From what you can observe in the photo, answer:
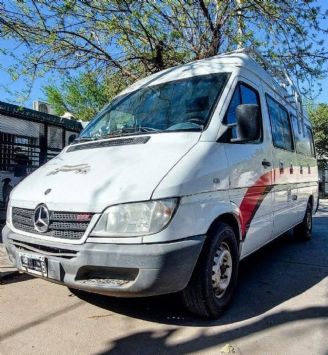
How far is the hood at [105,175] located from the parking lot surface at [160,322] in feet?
3.44

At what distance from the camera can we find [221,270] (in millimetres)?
3783

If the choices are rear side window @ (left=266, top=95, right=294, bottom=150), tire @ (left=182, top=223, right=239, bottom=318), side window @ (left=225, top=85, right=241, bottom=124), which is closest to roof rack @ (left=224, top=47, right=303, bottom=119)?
rear side window @ (left=266, top=95, right=294, bottom=150)

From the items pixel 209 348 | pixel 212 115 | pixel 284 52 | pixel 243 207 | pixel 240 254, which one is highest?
pixel 284 52

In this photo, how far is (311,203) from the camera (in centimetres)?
805

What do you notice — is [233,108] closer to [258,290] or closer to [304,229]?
[258,290]

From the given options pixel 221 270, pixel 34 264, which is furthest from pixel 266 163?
pixel 34 264

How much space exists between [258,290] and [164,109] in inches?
87.1

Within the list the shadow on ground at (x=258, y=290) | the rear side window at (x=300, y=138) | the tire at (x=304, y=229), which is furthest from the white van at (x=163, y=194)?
the tire at (x=304, y=229)

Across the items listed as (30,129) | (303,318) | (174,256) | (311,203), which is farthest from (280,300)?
(30,129)

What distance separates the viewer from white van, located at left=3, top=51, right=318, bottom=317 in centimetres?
310

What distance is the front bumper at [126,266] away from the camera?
3.05m

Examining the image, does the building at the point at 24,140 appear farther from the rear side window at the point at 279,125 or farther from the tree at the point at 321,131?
the tree at the point at 321,131

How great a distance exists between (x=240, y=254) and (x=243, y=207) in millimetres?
471

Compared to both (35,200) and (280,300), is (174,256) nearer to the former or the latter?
(35,200)
